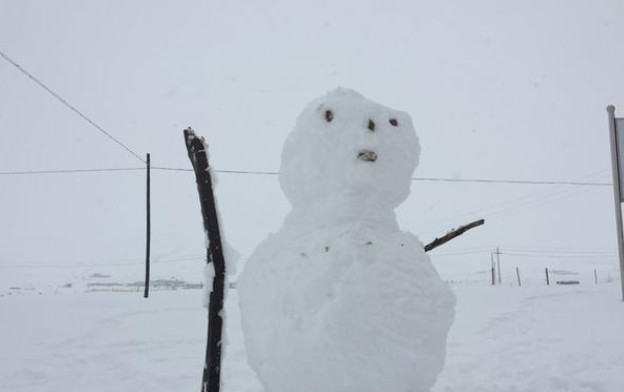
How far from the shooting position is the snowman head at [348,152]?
3.06 m

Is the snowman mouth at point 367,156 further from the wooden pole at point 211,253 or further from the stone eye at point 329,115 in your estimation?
the wooden pole at point 211,253

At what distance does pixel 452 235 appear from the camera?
10.8ft

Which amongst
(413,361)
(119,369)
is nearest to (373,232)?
(413,361)

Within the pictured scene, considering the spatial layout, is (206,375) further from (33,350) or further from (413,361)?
(33,350)

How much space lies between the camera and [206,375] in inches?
92.1

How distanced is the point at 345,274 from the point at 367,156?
732mm

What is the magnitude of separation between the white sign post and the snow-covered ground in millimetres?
1151

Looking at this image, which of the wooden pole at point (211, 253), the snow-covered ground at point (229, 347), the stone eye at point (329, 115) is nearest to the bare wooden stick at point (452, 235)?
the stone eye at point (329, 115)

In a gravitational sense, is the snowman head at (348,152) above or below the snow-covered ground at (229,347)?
above

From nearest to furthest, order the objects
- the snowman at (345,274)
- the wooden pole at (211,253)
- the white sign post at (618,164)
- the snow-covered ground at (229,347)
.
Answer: the wooden pole at (211,253), the snowman at (345,274), the snow-covered ground at (229,347), the white sign post at (618,164)

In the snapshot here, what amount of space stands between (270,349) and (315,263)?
1.64 feet

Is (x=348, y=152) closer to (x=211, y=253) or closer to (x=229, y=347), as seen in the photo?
(x=211, y=253)

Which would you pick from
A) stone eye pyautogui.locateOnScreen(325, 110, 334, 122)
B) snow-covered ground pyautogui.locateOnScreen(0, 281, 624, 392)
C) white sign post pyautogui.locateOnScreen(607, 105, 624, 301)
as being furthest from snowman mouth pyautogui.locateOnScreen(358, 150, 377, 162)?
white sign post pyautogui.locateOnScreen(607, 105, 624, 301)

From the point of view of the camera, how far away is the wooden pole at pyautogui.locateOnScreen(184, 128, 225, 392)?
2.31 meters
